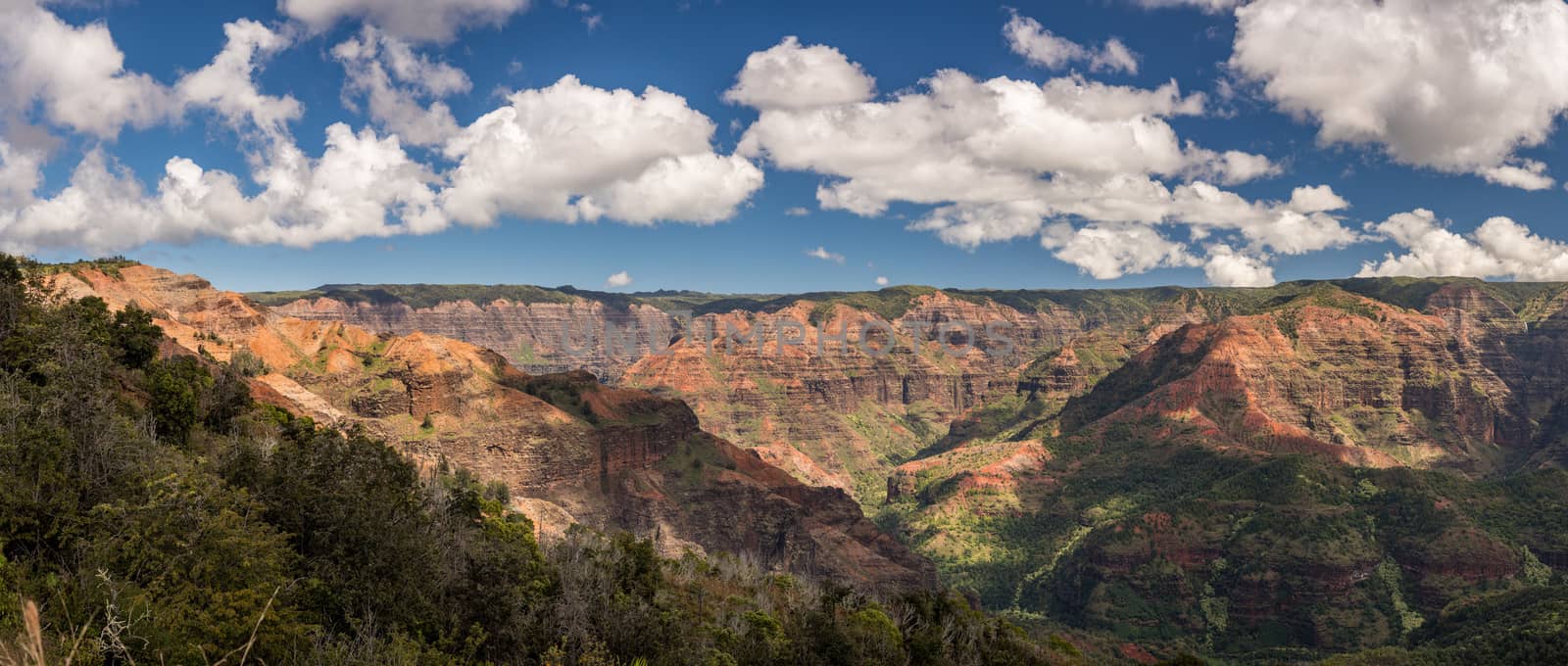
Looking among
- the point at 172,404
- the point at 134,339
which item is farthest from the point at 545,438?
the point at 172,404

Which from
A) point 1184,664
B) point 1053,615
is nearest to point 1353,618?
point 1053,615

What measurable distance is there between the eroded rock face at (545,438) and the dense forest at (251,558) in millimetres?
58924

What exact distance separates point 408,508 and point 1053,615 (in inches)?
6249

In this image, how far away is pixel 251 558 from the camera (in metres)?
29.4

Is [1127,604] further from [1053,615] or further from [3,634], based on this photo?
[3,634]

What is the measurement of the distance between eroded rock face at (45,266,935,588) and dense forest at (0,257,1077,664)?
5892 centimetres

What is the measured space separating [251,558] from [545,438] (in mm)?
107165

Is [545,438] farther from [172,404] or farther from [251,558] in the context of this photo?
[251,558]

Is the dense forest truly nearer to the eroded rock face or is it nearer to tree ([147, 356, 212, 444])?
tree ([147, 356, 212, 444])

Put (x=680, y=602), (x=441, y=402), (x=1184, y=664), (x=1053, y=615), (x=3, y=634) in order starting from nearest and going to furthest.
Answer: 1. (x=3, y=634)
2. (x=680, y=602)
3. (x=1184, y=664)
4. (x=441, y=402)
5. (x=1053, y=615)

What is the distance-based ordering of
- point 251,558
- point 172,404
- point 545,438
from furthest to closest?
point 545,438 < point 172,404 < point 251,558

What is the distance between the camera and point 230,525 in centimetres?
3000

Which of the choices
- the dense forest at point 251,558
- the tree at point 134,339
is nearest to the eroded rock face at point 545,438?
the tree at point 134,339

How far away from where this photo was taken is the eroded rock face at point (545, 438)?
4653 inches
